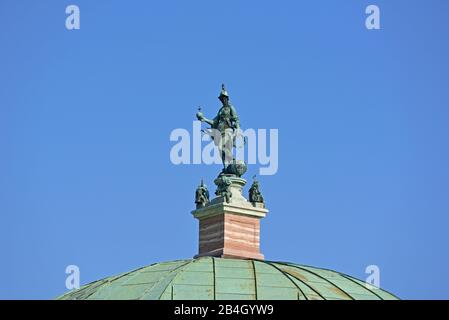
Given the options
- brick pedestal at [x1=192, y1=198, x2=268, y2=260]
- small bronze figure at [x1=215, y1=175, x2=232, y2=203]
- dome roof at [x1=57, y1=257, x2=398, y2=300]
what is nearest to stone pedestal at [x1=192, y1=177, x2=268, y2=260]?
brick pedestal at [x1=192, y1=198, x2=268, y2=260]

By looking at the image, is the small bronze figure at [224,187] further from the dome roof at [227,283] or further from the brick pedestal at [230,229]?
the dome roof at [227,283]

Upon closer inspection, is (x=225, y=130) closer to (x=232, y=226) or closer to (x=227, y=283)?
(x=232, y=226)

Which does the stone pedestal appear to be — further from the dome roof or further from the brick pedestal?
the dome roof

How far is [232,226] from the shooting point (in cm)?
12781

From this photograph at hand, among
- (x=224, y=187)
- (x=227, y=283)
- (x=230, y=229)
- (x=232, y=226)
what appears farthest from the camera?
(x=224, y=187)

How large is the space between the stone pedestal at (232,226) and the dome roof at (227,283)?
3.67m

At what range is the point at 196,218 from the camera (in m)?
130

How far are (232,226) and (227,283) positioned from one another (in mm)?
10981

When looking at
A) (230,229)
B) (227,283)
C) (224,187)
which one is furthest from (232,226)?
(227,283)

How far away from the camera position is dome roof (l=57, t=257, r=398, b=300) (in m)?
116

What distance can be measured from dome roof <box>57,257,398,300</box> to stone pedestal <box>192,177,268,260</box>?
367 centimetres

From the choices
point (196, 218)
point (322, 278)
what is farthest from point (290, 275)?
point (196, 218)
